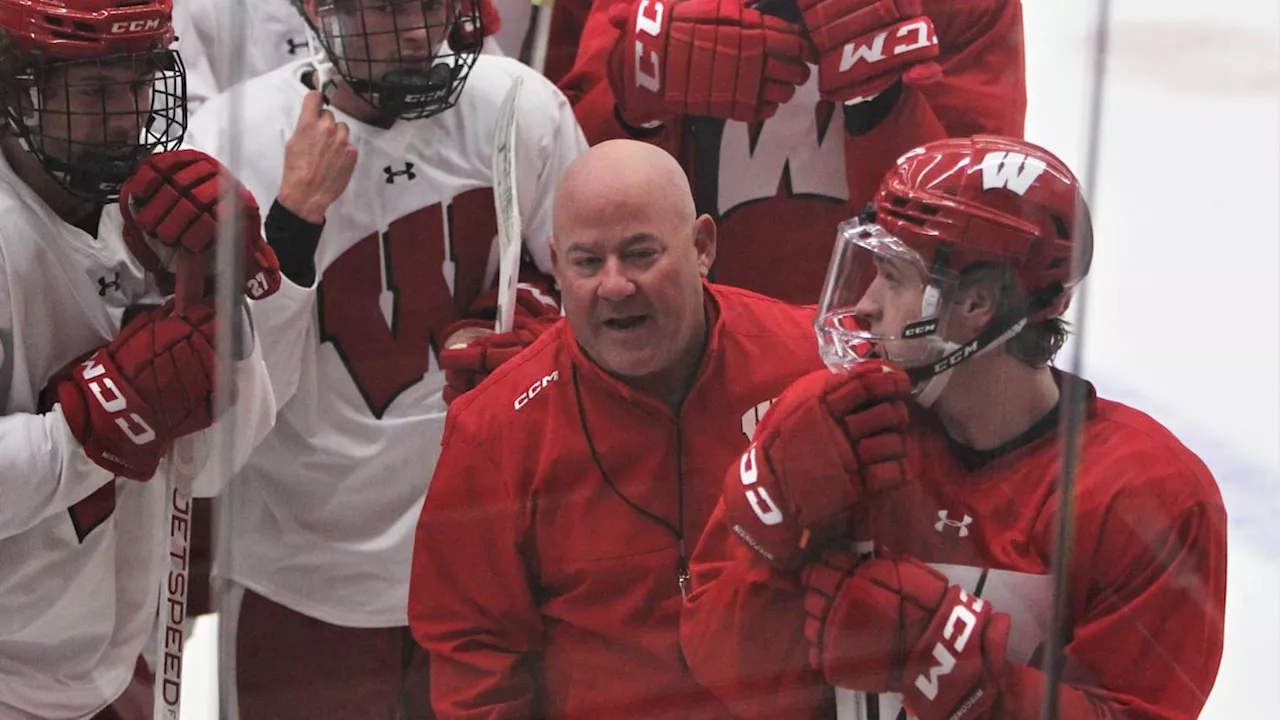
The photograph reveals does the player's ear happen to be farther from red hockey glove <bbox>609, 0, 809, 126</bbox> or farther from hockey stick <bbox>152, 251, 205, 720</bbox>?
hockey stick <bbox>152, 251, 205, 720</bbox>

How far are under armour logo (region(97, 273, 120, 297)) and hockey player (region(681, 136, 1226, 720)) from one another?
79cm

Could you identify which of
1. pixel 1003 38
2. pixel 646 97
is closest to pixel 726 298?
pixel 646 97

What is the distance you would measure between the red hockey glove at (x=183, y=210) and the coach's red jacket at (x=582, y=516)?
30 cm

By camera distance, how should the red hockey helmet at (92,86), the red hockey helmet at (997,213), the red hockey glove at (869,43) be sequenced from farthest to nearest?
1. the red hockey helmet at (92,86)
2. the red hockey glove at (869,43)
3. the red hockey helmet at (997,213)

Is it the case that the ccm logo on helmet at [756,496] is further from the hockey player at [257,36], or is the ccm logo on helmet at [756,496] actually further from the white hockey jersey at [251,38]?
the white hockey jersey at [251,38]

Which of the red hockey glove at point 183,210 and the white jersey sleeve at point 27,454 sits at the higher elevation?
the red hockey glove at point 183,210

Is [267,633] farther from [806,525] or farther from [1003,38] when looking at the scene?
[1003,38]

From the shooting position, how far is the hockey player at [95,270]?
1862mm

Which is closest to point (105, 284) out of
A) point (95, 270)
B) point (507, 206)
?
point (95, 270)

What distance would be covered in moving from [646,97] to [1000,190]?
43cm

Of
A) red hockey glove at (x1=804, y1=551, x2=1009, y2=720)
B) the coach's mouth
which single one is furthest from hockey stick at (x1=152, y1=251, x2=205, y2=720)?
red hockey glove at (x1=804, y1=551, x2=1009, y2=720)

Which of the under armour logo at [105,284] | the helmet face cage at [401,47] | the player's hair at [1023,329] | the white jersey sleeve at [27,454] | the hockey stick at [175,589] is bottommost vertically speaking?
the hockey stick at [175,589]

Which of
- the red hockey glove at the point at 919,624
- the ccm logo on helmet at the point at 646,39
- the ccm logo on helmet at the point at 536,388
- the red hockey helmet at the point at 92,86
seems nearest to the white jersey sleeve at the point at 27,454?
the red hockey helmet at the point at 92,86

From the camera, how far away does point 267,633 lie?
79.7 inches
